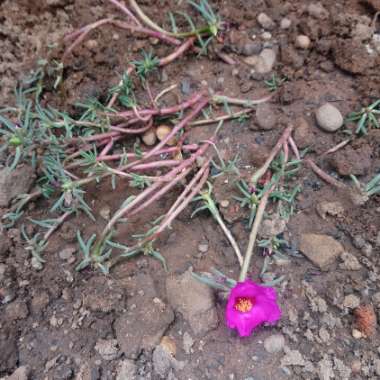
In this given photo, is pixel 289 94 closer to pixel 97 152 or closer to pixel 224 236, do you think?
pixel 224 236

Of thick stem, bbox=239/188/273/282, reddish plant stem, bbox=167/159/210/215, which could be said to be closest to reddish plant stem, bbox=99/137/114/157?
reddish plant stem, bbox=167/159/210/215

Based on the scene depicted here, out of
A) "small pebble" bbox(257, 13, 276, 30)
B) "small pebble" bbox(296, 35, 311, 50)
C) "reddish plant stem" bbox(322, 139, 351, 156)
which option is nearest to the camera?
"reddish plant stem" bbox(322, 139, 351, 156)

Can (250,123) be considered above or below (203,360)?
above

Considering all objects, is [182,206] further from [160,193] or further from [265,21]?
[265,21]

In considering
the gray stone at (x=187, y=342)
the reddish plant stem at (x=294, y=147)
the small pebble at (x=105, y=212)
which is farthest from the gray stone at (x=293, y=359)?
the small pebble at (x=105, y=212)

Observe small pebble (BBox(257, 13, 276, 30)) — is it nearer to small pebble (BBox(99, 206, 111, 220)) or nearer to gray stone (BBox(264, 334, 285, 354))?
small pebble (BBox(99, 206, 111, 220))

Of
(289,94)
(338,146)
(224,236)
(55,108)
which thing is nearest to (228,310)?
(224,236)

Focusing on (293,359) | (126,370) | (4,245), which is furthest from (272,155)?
(4,245)
